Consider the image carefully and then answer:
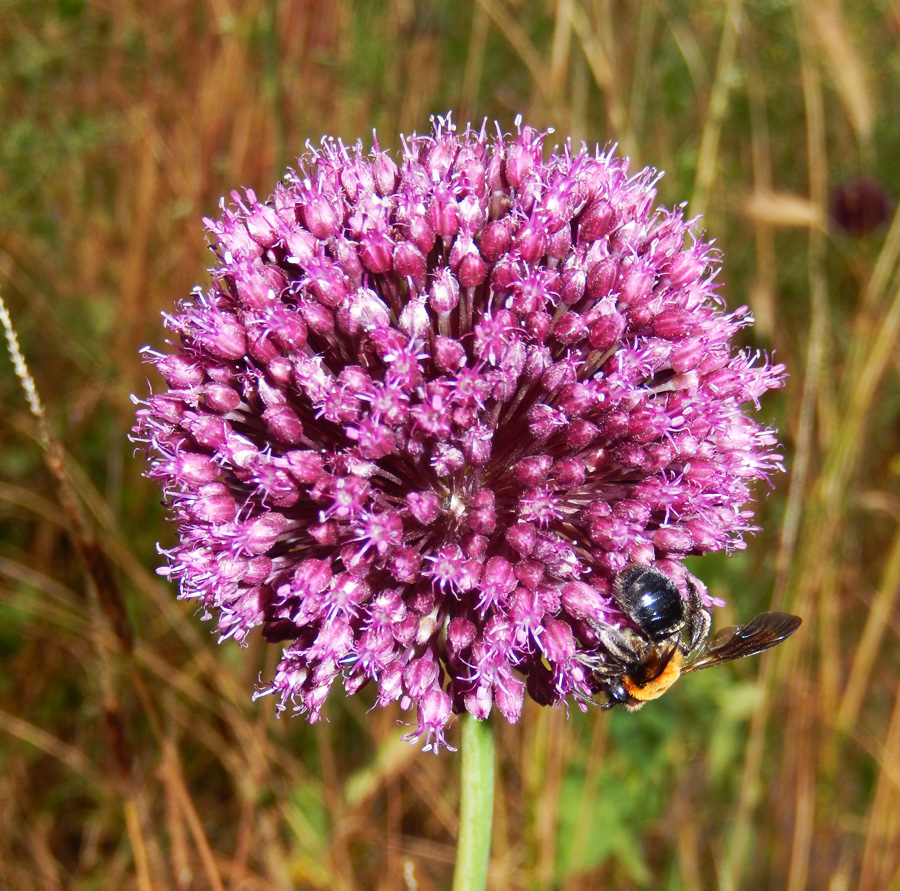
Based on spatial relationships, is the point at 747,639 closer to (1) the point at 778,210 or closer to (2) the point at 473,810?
(2) the point at 473,810

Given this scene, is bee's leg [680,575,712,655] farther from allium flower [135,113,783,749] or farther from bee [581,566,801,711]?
allium flower [135,113,783,749]

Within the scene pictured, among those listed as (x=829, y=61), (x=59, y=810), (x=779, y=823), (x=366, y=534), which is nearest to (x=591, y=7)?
(x=829, y=61)

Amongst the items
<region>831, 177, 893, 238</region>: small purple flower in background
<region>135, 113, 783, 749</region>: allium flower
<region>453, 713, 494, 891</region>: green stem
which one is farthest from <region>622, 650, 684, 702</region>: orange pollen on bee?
<region>831, 177, 893, 238</region>: small purple flower in background

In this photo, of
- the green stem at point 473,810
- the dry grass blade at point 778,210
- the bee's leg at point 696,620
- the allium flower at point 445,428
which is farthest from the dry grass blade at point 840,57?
the green stem at point 473,810

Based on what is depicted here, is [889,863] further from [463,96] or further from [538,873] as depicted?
[463,96]

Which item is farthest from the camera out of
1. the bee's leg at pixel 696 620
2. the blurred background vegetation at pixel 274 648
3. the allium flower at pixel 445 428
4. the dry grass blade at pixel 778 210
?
the dry grass blade at pixel 778 210

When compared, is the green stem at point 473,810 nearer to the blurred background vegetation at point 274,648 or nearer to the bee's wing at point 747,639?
the bee's wing at point 747,639
